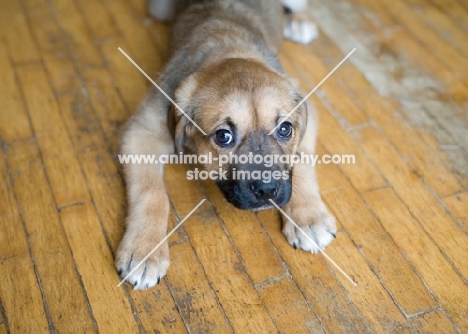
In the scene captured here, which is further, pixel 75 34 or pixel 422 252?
pixel 75 34

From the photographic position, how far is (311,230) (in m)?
3.50

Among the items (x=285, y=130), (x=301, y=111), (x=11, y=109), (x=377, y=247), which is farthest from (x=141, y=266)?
(x=11, y=109)

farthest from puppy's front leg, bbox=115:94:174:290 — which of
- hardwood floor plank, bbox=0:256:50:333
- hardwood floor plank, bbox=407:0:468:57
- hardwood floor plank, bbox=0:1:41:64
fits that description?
hardwood floor plank, bbox=407:0:468:57

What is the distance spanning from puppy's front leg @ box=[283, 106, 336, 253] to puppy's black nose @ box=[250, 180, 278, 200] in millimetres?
468

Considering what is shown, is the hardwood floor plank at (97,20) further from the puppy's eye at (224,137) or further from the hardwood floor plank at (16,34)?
the puppy's eye at (224,137)

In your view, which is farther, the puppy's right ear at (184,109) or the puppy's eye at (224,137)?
the puppy's right ear at (184,109)

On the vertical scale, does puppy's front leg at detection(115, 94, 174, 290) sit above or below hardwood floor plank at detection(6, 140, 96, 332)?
above

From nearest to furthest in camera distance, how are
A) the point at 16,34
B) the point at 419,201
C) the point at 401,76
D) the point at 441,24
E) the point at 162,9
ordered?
1. the point at 419,201
2. the point at 401,76
3. the point at 16,34
4. the point at 162,9
5. the point at 441,24

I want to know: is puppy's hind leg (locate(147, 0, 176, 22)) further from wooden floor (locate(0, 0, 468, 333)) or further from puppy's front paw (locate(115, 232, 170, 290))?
puppy's front paw (locate(115, 232, 170, 290))

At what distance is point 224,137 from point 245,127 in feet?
0.56

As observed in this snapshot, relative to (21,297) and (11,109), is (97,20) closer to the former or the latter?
(11,109)

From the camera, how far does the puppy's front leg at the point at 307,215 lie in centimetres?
350

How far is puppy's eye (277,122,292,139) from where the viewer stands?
3421mm

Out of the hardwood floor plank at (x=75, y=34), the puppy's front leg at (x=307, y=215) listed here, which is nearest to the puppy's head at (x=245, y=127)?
the puppy's front leg at (x=307, y=215)
